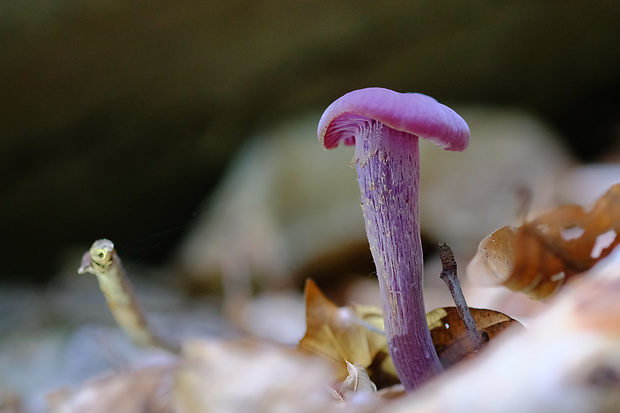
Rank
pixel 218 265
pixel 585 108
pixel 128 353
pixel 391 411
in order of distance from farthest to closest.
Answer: pixel 585 108 → pixel 218 265 → pixel 128 353 → pixel 391 411

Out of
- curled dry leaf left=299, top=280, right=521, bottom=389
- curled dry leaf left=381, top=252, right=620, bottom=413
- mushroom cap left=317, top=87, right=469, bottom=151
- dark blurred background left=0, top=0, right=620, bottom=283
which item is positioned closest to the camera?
curled dry leaf left=381, top=252, right=620, bottom=413

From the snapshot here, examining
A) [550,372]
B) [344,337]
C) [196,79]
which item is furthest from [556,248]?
[196,79]

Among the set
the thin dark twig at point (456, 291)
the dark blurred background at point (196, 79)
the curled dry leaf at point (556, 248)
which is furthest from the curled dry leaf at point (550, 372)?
the dark blurred background at point (196, 79)

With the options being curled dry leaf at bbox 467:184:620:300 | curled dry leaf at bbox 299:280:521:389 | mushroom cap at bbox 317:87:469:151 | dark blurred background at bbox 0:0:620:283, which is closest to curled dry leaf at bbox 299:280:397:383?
curled dry leaf at bbox 299:280:521:389

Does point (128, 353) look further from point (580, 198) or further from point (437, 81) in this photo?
point (437, 81)

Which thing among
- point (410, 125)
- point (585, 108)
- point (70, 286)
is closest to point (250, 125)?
point (70, 286)

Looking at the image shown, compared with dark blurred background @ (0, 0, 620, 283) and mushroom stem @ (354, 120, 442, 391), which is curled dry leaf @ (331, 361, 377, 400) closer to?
mushroom stem @ (354, 120, 442, 391)
